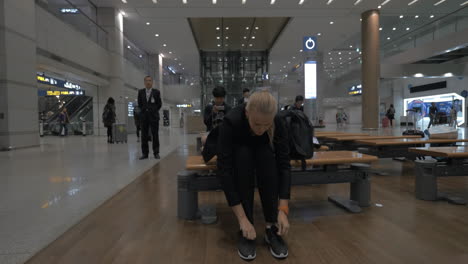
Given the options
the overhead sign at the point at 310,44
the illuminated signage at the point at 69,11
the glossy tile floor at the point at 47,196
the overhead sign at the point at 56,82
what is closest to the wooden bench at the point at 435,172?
the glossy tile floor at the point at 47,196

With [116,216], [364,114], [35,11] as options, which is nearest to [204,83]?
[364,114]

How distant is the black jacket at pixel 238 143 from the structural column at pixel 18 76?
29.2ft

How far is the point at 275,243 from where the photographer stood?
178 cm

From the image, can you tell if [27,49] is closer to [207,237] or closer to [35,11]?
[35,11]

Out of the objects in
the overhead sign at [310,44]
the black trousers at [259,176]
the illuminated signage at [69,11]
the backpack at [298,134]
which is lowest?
the black trousers at [259,176]

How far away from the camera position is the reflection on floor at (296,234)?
5.70 feet

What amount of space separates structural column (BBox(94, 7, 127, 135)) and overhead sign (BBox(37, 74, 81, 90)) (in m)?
3.83

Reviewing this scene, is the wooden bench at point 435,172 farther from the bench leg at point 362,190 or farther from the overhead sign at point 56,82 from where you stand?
the overhead sign at point 56,82

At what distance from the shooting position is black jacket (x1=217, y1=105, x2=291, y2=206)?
1778mm

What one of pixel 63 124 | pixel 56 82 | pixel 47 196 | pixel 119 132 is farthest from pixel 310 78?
pixel 56 82

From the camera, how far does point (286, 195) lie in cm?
182

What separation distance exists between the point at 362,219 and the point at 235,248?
1238 millimetres

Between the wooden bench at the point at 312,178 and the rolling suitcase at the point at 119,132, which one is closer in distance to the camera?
the wooden bench at the point at 312,178

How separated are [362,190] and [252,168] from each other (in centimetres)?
145
